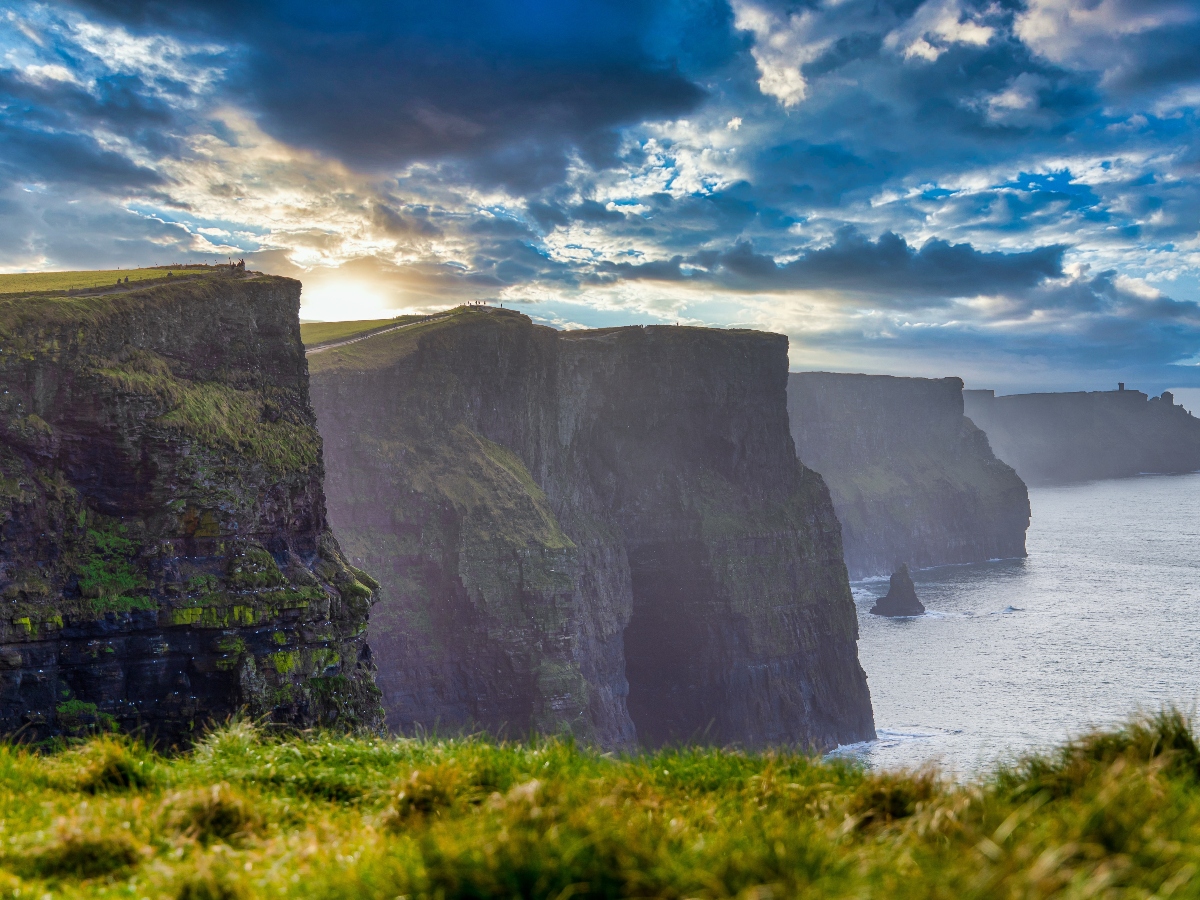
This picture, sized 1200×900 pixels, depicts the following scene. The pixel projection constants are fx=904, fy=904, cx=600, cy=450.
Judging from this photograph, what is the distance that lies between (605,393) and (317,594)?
50427 mm

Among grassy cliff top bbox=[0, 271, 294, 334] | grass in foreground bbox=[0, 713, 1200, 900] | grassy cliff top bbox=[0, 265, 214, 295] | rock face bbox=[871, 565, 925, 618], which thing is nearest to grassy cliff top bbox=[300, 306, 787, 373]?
grassy cliff top bbox=[0, 265, 214, 295]

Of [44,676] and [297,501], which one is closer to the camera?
[44,676]

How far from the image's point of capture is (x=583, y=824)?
18.6 feet

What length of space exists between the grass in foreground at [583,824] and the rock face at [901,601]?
400 ft

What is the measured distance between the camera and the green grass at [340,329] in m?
72.2

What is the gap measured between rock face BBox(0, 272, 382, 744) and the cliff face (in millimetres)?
138742

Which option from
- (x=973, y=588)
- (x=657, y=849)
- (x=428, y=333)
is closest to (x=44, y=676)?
(x=657, y=849)

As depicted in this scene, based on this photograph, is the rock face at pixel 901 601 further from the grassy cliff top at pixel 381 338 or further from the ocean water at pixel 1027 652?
the grassy cliff top at pixel 381 338

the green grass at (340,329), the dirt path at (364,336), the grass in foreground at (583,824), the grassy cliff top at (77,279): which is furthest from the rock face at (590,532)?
the grass in foreground at (583,824)

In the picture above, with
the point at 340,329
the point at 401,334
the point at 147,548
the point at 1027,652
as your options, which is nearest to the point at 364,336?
the point at 401,334

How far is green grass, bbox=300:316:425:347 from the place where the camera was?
72250 mm

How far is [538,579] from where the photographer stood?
57.8m

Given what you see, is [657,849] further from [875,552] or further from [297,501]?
[875,552]

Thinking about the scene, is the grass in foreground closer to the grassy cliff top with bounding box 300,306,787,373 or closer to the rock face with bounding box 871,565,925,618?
the grassy cliff top with bounding box 300,306,787,373
